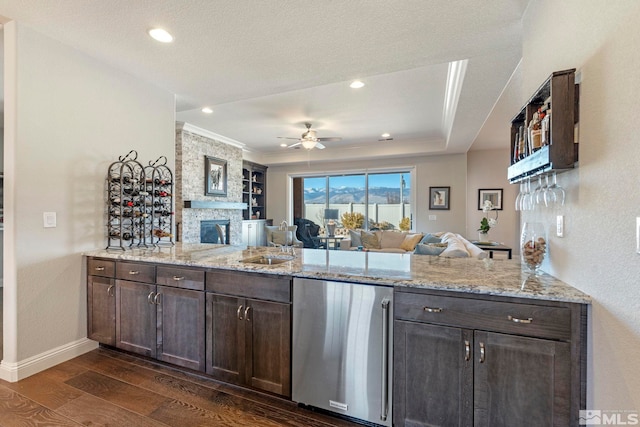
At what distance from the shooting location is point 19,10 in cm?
214

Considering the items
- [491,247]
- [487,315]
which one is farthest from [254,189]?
[487,315]

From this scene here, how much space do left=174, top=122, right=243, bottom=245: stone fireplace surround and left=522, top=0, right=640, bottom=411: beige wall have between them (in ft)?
17.6

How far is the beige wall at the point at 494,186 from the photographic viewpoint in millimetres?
7156

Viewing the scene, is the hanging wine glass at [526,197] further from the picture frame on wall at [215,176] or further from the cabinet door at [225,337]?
the picture frame on wall at [215,176]

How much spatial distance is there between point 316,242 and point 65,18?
234 inches

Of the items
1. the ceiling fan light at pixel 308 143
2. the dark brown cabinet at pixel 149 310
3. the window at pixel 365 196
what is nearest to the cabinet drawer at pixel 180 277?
the dark brown cabinet at pixel 149 310

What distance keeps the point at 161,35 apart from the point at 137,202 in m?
1.52

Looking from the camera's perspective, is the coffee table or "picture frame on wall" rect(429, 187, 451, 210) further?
"picture frame on wall" rect(429, 187, 451, 210)

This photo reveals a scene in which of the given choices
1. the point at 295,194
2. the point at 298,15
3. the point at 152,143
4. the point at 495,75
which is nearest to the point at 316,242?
the point at 295,194

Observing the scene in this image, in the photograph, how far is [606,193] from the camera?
3.92 ft

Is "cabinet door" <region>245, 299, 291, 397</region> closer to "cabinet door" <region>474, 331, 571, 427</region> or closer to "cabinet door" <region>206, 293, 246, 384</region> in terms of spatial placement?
"cabinet door" <region>206, 293, 246, 384</region>

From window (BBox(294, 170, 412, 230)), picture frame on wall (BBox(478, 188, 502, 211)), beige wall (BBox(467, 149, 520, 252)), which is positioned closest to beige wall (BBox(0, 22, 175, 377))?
window (BBox(294, 170, 412, 230))

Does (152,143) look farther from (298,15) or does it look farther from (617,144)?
(617,144)

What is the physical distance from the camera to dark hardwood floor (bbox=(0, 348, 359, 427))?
6.05 ft
